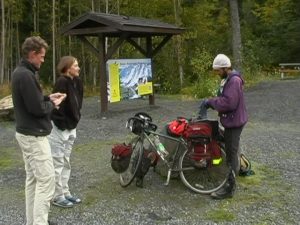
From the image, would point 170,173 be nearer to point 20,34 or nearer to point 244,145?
point 244,145

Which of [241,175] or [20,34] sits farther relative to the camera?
[20,34]

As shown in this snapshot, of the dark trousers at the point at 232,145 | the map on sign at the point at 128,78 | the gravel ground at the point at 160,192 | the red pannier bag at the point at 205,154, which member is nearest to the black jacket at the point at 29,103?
the gravel ground at the point at 160,192

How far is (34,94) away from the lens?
13.0ft

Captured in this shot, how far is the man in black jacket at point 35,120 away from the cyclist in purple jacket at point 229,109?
193 cm

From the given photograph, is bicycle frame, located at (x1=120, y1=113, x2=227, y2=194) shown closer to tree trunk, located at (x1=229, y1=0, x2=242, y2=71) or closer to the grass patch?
the grass patch

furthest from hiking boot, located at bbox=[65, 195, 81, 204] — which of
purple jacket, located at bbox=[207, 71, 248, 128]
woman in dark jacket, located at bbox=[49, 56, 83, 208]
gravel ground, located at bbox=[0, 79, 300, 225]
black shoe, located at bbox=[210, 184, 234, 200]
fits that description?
purple jacket, located at bbox=[207, 71, 248, 128]

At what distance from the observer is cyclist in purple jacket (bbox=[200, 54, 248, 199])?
5.27 meters

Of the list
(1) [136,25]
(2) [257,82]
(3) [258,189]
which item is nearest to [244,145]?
(3) [258,189]

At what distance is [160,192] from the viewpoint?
18.8 ft

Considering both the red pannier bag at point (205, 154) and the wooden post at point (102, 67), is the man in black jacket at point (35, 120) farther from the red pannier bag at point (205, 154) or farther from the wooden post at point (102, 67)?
the wooden post at point (102, 67)

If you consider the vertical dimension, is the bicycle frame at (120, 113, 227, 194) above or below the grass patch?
above

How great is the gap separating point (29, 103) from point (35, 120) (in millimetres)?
184

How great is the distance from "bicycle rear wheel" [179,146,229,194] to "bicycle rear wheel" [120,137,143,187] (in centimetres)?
50

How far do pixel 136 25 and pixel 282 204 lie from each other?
25.1 ft
